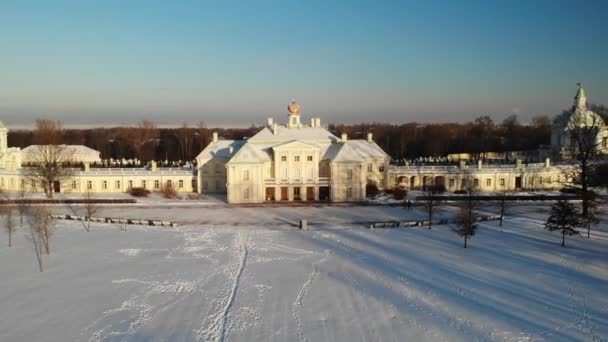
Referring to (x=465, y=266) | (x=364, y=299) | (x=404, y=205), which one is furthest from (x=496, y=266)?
(x=404, y=205)

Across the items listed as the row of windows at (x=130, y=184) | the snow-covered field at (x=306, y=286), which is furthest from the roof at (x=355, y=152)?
the row of windows at (x=130, y=184)

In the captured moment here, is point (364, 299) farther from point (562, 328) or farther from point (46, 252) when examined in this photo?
point (46, 252)

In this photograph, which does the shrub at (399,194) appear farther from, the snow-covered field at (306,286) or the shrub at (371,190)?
the snow-covered field at (306,286)

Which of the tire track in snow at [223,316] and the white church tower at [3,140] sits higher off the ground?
the white church tower at [3,140]

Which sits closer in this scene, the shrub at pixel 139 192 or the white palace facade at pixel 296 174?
the white palace facade at pixel 296 174

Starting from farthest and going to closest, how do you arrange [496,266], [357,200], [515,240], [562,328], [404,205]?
1. [357,200]
2. [404,205]
3. [515,240]
4. [496,266]
5. [562,328]
